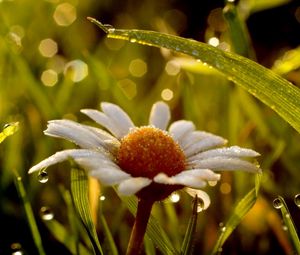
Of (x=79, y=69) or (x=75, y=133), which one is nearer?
(x=75, y=133)

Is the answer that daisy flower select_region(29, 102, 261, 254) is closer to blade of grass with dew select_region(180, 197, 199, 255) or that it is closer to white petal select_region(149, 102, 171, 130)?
blade of grass with dew select_region(180, 197, 199, 255)

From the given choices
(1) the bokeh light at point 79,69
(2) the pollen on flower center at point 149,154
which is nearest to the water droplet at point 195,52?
(2) the pollen on flower center at point 149,154

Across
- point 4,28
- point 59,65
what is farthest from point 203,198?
point 59,65

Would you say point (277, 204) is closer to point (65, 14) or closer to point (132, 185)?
point (132, 185)

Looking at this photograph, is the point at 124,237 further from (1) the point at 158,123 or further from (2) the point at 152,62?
(2) the point at 152,62

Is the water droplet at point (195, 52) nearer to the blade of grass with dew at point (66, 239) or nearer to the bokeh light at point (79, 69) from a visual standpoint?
the blade of grass with dew at point (66, 239)

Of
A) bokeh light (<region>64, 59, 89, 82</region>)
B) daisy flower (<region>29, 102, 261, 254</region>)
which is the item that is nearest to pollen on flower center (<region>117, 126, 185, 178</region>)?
daisy flower (<region>29, 102, 261, 254</region>)

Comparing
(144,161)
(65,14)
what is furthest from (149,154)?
(65,14)
